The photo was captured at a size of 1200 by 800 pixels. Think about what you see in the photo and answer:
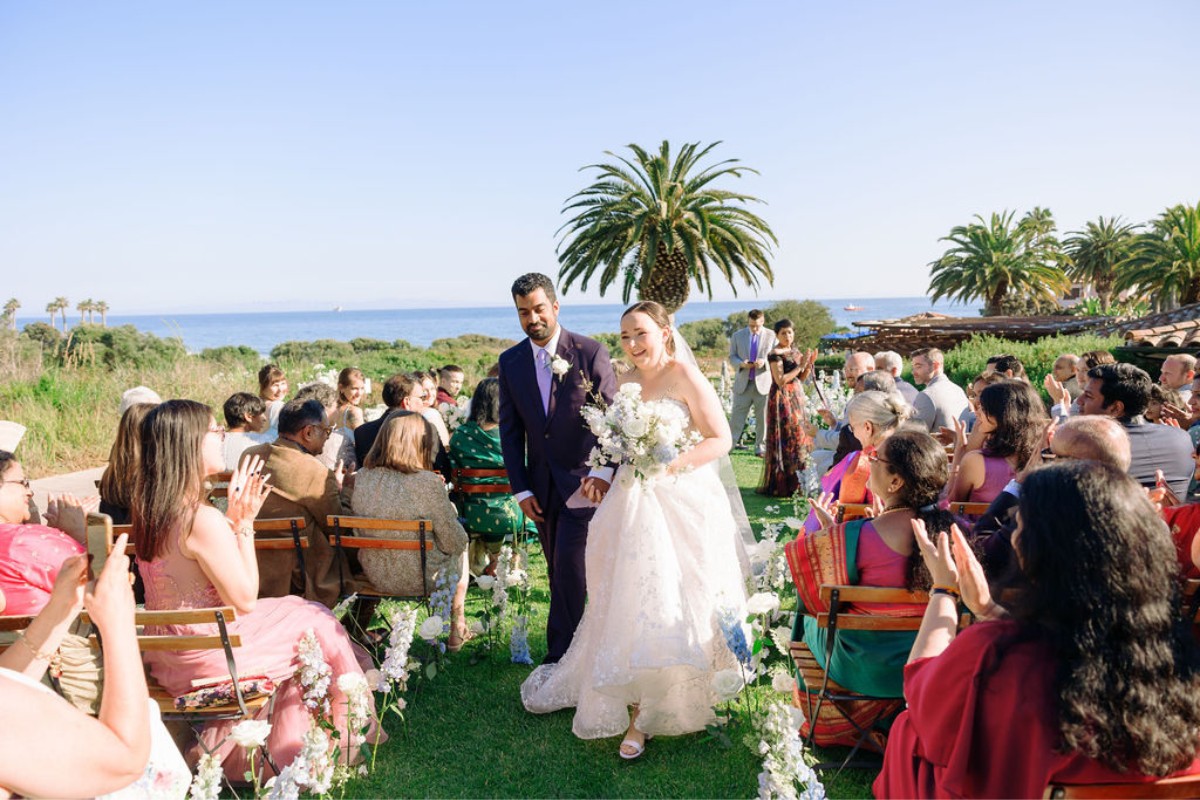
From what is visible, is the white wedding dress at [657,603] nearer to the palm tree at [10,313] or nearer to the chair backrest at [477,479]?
the chair backrest at [477,479]

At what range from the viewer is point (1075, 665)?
173cm

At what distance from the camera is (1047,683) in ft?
5.81

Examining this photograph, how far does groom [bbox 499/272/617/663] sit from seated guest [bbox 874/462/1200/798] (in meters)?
2.63

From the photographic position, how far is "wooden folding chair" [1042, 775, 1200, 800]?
180cm

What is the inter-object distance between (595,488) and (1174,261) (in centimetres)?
3259

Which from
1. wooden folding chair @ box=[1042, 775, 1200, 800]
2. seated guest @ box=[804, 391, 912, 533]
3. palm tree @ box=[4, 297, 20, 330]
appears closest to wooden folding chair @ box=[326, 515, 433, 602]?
A: seated guest @ box=[804, 391, 912, 533]

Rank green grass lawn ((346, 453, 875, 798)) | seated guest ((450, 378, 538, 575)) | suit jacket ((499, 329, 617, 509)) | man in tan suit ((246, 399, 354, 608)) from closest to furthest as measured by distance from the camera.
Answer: green grass lawn ((346, 453, 875, 798)), suit jacket ((499, 329, 617, 509)), man in tan suit ((246, 399, 354, 608)), seated guest ((450, 378, 538, 575))

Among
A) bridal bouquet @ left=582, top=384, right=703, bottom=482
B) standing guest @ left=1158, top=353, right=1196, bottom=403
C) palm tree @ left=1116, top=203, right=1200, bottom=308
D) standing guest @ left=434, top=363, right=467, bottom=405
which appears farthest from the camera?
palm tree @ left=1116, top=203, right=1200, bottom=308

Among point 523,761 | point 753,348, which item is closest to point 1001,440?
point 523,761

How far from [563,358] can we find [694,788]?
2275mm

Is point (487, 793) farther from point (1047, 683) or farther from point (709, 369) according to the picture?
point (709, 369)

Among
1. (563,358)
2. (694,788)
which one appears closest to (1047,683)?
(694,788)

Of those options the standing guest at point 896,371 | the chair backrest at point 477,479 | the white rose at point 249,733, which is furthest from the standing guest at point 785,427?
the white rose at point 249,733

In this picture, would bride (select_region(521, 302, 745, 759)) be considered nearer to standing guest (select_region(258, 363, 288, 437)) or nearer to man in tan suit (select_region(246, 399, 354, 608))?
man in tan suit (select_region(246, 399, 354, 608))
